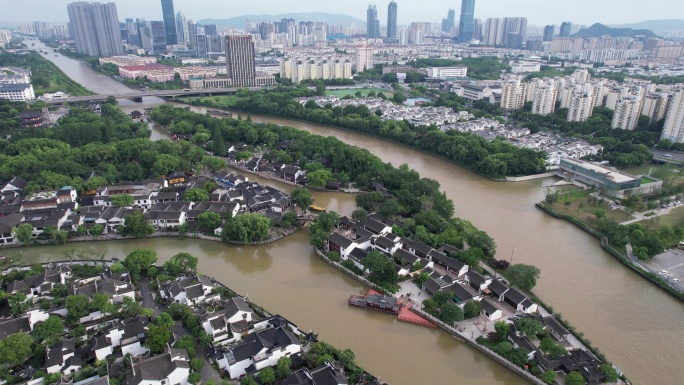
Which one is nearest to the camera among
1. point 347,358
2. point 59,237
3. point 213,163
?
point 347,358

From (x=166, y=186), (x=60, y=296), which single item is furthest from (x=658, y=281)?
(x=166, y=186)

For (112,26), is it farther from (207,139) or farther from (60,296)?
(60,296)

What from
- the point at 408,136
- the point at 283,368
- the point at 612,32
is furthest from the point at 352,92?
the point at 612,32

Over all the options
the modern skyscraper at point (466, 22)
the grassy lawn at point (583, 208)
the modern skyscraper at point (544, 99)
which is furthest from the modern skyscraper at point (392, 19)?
the grassy lawn at point (583, 208)

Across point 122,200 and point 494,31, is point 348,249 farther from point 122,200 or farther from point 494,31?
point 494,31

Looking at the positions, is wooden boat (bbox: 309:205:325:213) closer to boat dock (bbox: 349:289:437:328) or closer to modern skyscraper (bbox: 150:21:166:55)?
boat dock (bbox: 349:289:437:328)

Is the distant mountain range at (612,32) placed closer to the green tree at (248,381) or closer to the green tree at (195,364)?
the green tree at (248,381)
